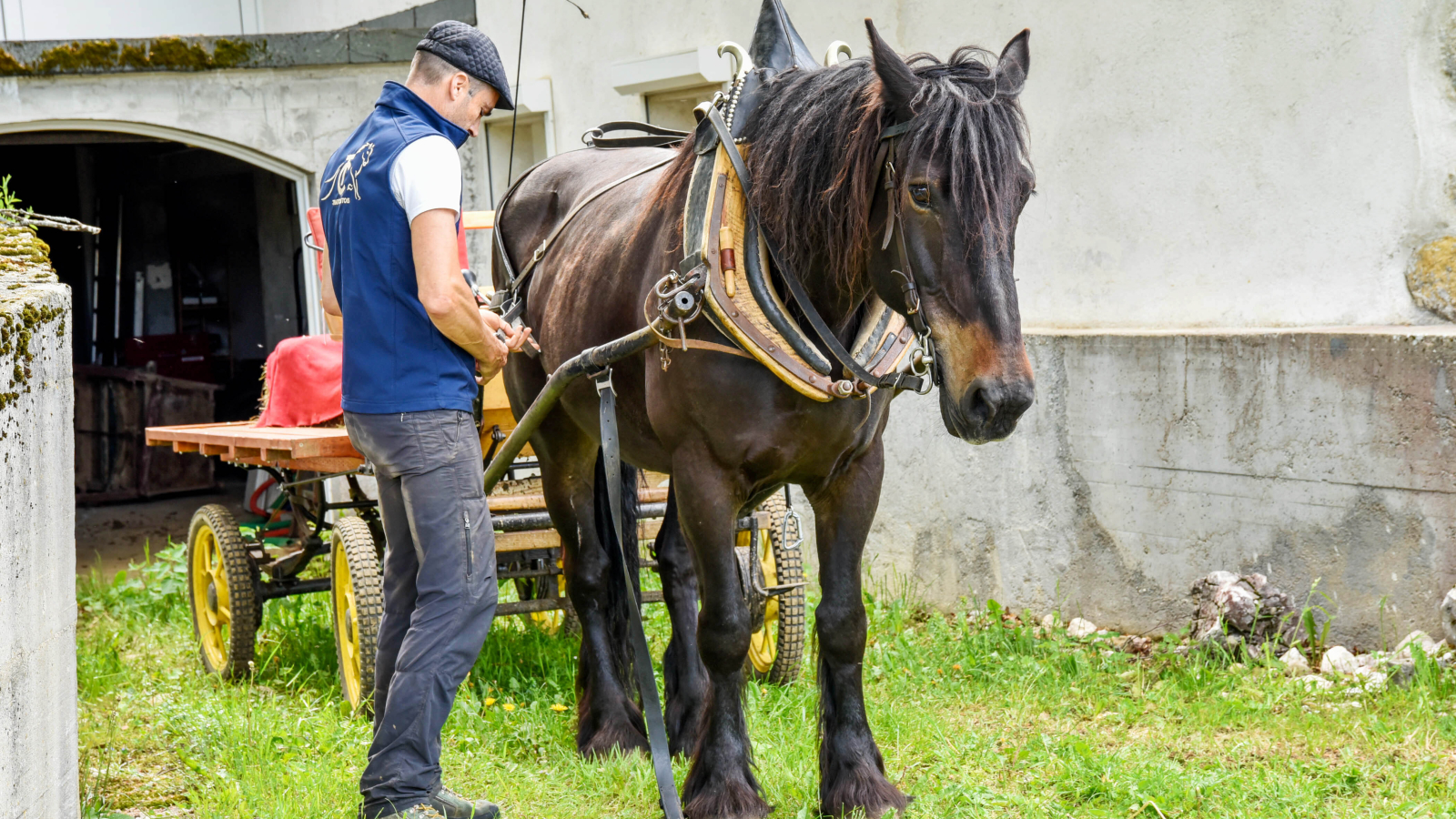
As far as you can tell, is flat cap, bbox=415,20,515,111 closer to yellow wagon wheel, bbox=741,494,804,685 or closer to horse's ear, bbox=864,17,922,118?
horse's ear, bbox=864,17,922,118

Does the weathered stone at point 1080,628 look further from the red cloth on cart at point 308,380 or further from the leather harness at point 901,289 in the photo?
the red cloth on cart at point 308,380

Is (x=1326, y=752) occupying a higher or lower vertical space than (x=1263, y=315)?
lower

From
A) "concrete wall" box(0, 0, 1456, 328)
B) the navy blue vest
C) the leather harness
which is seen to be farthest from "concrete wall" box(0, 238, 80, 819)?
"concrete wall" box(0, 0, 1456, 328)

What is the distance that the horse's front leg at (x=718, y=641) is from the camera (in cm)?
307

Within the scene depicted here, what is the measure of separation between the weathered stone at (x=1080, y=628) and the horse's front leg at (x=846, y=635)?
2.05m

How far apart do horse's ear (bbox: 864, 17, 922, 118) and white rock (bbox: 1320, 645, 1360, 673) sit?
8.84 ft

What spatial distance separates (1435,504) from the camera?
4.04m

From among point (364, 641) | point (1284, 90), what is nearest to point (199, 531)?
point (364, 641)

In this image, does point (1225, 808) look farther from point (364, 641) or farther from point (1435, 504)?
point (364, 641)

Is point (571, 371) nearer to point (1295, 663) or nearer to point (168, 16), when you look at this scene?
point (1295, 663)

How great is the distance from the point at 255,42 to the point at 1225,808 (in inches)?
270

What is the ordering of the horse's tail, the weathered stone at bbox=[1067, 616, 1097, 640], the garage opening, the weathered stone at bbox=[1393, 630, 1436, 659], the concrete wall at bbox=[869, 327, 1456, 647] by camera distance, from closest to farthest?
the weathered stone at bbox=[1393, 630, 1436, 659], the concrete wall at bbox=[869, 327, 1456, 647], the horse's tail, the weathered stone at bbox=[1067, 616, 1097, 640], the garage opening

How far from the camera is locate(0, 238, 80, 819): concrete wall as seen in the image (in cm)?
220

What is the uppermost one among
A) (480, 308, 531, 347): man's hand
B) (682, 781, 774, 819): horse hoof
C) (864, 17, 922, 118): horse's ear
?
(864, 17, 922, 118): horse's ear
